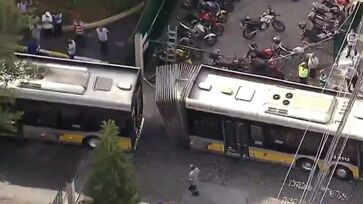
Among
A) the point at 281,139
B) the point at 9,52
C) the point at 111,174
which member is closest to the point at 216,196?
the point at 281,139

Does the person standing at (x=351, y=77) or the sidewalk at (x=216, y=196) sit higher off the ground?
the person standing at (x=351, y=77)

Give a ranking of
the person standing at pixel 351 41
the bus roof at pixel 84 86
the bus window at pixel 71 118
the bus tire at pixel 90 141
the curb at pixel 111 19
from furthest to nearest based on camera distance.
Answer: the curb at pixel 111 19
the person standing at pixel 351 41
the bus tire at pixel 90 141
the bus window at pixel 71 118
the bus roof at pixel 84 86

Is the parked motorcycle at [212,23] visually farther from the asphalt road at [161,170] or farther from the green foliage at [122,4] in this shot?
the asphalt road at [161,170]

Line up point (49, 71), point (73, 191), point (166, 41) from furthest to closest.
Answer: point (166, 41), point (49, 71), point (73, 191)

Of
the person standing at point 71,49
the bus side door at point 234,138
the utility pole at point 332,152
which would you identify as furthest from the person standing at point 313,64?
the person standing at point 71,49

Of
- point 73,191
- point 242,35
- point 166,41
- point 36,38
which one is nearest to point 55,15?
point 36,38

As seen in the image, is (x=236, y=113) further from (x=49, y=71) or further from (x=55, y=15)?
(x=55, y=15)

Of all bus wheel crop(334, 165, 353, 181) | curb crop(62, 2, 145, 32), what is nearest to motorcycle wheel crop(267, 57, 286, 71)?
bus wheel crop(334, 165, 353, 181)
